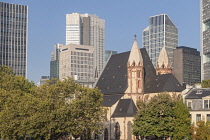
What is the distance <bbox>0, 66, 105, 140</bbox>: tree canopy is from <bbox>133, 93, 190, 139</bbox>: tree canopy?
12.1m

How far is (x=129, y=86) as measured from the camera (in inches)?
6014

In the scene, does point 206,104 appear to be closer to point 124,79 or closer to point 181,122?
point 181,122

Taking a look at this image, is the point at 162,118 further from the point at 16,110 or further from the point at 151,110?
the point at 16,110

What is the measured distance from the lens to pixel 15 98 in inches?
4417

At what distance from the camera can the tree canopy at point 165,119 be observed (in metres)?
112

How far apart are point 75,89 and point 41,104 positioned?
1185cm

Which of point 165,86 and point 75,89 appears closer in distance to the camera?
point 75,89

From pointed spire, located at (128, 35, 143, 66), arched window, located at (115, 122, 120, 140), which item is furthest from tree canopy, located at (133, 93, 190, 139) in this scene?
pointed spire, located at (128, 35, 143, 66)

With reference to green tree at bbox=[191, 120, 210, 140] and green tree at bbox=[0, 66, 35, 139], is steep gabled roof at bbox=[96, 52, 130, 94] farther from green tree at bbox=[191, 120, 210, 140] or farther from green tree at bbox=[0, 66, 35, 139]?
green tree at bbox=[191, 120, 210, 140]

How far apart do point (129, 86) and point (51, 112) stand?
53267 mm

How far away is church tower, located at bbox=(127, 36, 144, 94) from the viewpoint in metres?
152

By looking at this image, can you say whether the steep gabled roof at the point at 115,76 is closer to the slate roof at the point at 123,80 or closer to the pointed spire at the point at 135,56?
the slate roof at the point at 123,80

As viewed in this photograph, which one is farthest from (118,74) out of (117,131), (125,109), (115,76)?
(117,131)

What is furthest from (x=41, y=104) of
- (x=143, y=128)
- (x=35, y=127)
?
(x=143, y=128)
